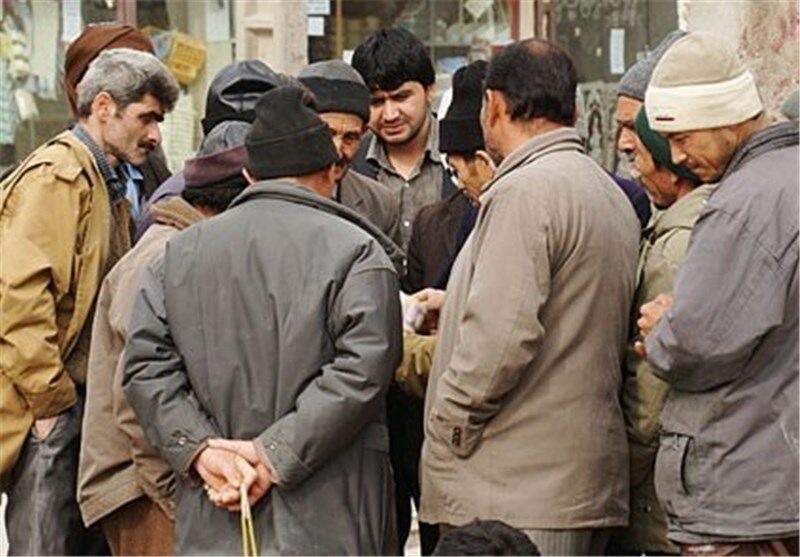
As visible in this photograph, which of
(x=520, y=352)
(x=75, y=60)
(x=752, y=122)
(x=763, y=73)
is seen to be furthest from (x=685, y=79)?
(x=763, y=73)

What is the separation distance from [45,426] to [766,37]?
406 cm

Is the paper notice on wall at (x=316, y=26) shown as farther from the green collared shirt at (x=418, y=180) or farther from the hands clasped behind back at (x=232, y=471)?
the hands clasped behind back at (x=232, y=471)

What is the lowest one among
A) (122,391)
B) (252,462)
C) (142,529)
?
(142,529)

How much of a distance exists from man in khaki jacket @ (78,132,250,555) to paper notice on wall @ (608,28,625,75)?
6430 mm

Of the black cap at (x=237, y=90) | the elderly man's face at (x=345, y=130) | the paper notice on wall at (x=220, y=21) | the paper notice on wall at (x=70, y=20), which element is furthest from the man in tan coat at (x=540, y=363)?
the paper notice on wall at (x=220, y=21)

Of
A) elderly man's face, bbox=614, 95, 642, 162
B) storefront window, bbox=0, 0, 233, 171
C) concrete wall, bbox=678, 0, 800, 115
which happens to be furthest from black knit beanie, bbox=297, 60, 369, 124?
storefront window, bbox=0, 0, 233, 171

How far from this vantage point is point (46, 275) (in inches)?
272

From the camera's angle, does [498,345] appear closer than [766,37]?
Yes

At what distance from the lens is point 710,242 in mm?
5707

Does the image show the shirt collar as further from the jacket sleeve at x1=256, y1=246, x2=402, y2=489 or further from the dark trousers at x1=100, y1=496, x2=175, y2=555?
the jacket sleeve at x1=256, y1=246, x2=402, y2=489

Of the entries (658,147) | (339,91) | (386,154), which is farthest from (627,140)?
(386,154)

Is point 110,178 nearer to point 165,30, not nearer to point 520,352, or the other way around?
point 520,352

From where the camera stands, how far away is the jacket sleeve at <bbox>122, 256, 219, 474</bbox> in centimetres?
617

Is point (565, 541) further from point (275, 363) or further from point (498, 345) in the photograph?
point (275, 363)
